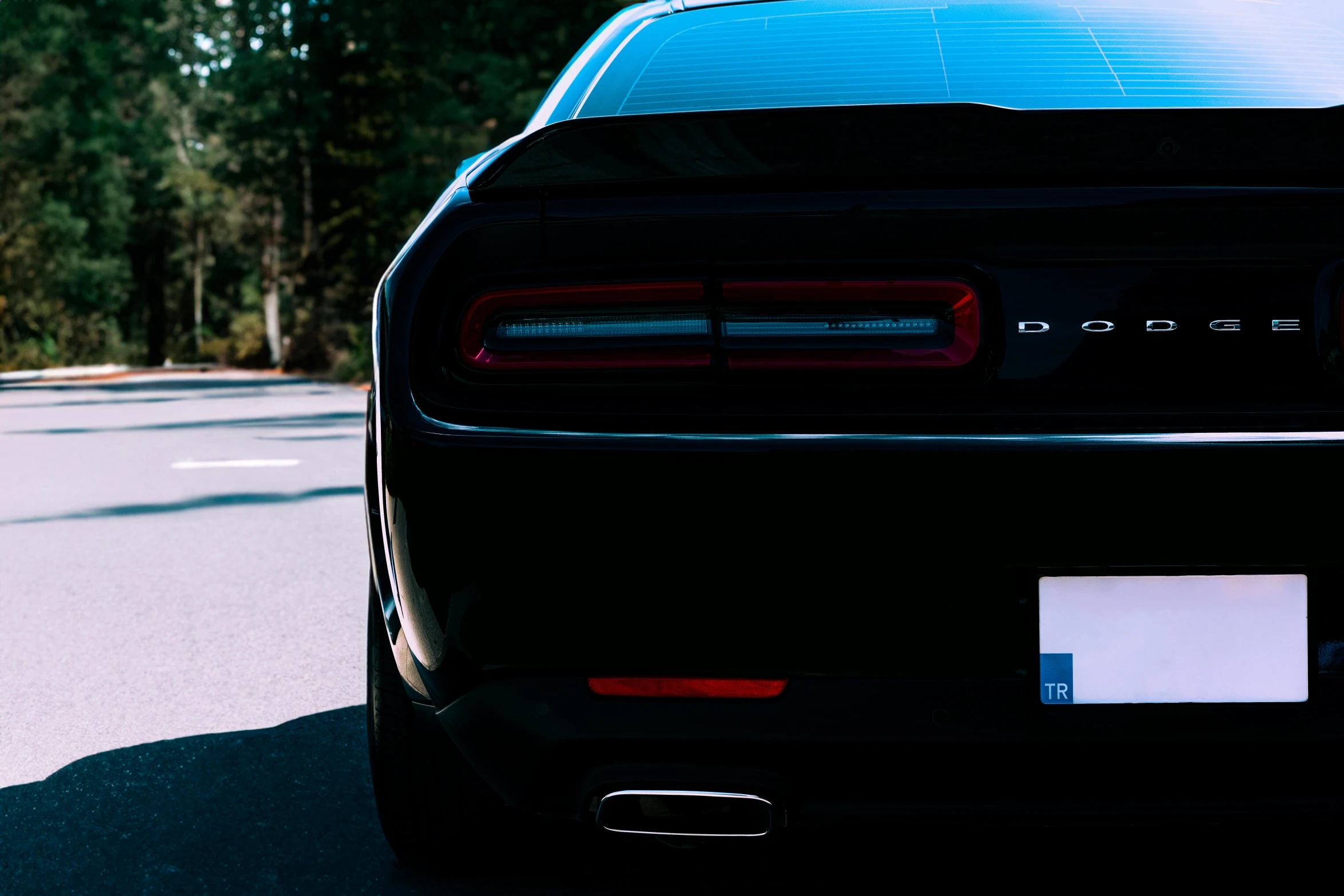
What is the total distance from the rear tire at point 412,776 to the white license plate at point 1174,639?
1034 mm

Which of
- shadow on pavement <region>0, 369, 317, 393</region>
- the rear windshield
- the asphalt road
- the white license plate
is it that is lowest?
shadow on pavement <region>0, 369, 317, 393</region>

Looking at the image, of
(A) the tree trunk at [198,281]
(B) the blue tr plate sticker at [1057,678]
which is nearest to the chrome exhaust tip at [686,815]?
(B) the blue tr plate sticker at [1057,678]

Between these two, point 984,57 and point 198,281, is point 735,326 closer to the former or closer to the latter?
point 984,57

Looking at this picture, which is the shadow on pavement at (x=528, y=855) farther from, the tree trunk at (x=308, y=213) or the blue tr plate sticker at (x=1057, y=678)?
the tree trunk at (x=308, y=213)

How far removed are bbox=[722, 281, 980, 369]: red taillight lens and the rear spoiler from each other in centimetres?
14

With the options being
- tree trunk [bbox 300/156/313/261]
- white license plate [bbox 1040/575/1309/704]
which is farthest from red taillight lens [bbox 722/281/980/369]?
tree trunk [bbox 300/156/313/261]

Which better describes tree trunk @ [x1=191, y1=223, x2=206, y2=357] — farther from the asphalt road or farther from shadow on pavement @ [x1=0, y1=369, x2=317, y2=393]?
the asphalt road

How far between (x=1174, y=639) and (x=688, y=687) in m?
0.61

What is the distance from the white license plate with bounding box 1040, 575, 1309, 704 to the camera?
198 centimetres

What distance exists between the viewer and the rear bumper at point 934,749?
2000 millimetres

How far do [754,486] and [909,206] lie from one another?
42cm

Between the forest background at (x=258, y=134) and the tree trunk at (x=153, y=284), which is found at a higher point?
the forest background at (x=258, y=134)

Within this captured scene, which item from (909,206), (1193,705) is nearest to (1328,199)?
(909,206)

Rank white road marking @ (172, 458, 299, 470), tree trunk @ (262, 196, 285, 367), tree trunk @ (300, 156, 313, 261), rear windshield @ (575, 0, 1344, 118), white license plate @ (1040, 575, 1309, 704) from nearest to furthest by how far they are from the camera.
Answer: white license plate @ (1040, 575, 1309, 704) → rear windshield @ (575, 0, 1344, 118) → white road marking @ (172, 458, 299, 470) → tree trunk @ (300, 156, 313, 261) → tree trunk @ (262, 196, 285, 367)
